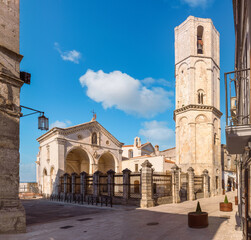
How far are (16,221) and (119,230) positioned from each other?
14.3 feet

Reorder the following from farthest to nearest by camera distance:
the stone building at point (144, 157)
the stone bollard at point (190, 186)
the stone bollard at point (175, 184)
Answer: the stone building at point (144, 157) → the stone bollard at point (190, 186) → the stone bollard at point (175, 184)

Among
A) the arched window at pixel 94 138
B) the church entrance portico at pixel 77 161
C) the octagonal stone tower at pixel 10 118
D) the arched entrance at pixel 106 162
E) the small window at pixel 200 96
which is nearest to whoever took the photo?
the octagonal stone tower at pixel 10 118

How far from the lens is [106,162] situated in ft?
141

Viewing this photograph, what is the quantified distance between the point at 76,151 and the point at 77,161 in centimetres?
220

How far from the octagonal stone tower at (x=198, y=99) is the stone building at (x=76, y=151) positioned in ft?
38.6

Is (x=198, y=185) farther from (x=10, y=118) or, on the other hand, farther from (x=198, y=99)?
(x=10, y=118)

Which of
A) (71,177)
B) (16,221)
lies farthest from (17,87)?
(71,177)

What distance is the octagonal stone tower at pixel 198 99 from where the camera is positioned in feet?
109

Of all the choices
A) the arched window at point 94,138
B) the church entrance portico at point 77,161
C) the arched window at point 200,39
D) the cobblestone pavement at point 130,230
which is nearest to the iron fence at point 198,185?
the arched window at point 94,138

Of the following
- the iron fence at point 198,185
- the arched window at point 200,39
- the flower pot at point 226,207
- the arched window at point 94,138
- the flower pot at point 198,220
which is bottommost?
the iron fence at point 198,185

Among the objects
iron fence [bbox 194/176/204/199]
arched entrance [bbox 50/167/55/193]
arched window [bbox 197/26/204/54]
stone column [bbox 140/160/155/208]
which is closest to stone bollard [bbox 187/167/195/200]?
iron fence [bbox 194/176/204/199]

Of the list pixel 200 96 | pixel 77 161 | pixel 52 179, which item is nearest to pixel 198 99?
pixel 200 96

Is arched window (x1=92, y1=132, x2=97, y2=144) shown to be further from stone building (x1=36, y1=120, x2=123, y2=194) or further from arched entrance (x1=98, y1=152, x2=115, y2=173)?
arched entrance (x1=98, y1=152, x2=115, y2=173)

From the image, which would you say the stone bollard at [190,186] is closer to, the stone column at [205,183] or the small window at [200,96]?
the stone column at [205,183]
